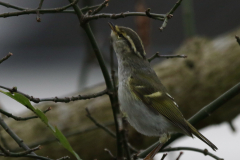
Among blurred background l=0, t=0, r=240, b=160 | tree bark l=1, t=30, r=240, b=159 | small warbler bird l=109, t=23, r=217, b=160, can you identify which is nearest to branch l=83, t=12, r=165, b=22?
small warbler bird l=109, t=23, r=217, b=160

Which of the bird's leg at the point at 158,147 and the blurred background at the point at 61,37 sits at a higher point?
the blurred background at the point at 61,37

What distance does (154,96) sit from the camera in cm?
260

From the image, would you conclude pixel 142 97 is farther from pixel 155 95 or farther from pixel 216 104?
pixel 216 104

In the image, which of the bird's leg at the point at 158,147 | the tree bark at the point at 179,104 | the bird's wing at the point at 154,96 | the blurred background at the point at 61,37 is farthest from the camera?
the blurred background at the point at 61,37

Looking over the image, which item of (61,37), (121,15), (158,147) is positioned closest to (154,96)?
(158,147)

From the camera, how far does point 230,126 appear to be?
332 centimetres

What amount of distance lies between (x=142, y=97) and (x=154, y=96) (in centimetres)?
12

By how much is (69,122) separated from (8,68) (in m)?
5.05

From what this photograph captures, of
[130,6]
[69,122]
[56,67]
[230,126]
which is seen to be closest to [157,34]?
[130,6]

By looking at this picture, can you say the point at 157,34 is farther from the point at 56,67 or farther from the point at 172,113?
the point at 172,113

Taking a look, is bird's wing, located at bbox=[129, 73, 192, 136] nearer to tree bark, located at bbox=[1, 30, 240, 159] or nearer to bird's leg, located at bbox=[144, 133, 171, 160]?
bird's leg, located at bbox=[144, 133, 171, 160]

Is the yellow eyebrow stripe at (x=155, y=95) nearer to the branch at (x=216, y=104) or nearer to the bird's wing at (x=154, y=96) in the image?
the bird's wing at (x=154, y=96)

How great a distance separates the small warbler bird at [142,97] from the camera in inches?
96.5

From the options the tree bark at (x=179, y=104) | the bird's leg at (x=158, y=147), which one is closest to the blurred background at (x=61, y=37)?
the tree bark at (x=179, y=104)
